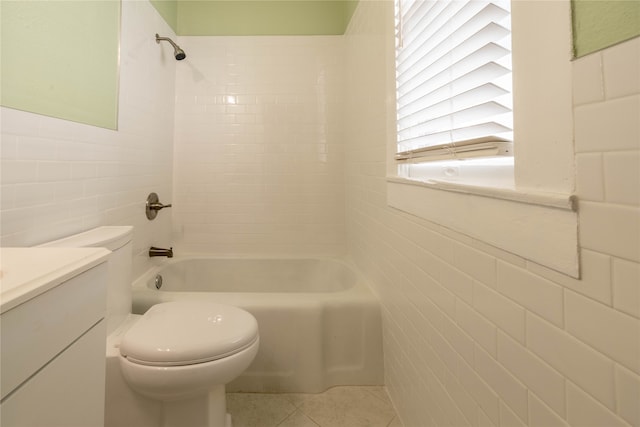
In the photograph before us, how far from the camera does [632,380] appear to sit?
1.17 ft

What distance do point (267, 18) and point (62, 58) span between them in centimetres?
153

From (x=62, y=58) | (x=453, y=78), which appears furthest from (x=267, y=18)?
(x=453, y=78)

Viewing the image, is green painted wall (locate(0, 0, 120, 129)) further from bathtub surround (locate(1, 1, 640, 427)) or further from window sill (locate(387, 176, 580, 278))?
window sill (locate(387, 176, 580, 278))

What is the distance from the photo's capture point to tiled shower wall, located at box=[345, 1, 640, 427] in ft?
1.18

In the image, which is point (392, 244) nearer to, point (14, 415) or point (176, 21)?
point (14, 415)

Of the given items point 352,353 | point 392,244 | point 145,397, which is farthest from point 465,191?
point 145,397

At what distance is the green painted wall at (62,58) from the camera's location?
34.0 inches

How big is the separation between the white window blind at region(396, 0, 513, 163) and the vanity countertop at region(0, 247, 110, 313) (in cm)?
83

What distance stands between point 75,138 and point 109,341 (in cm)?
80

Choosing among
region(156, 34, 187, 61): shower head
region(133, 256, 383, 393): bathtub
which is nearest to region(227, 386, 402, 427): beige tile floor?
region(133, 256, 383, 393): bathtub

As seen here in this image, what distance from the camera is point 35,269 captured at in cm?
49

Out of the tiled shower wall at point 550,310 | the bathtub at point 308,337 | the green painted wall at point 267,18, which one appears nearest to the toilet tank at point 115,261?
the bathtub at point 308,337

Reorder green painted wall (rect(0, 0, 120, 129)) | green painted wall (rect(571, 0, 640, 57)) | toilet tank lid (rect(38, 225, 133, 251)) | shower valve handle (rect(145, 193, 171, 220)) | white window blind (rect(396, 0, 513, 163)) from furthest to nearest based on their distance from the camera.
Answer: shower valve handle (rect(145, 193, 171, 220)), toilet tank lid (rect(38, 225, 133, 251)), green painted wall (rect(0, 0, 120, 129)), white window blind (rect(396, 0, 513, 163)), green painted wall (rect(571, 0, 640, 57))

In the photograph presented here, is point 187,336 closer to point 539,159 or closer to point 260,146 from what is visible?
point 539,159
